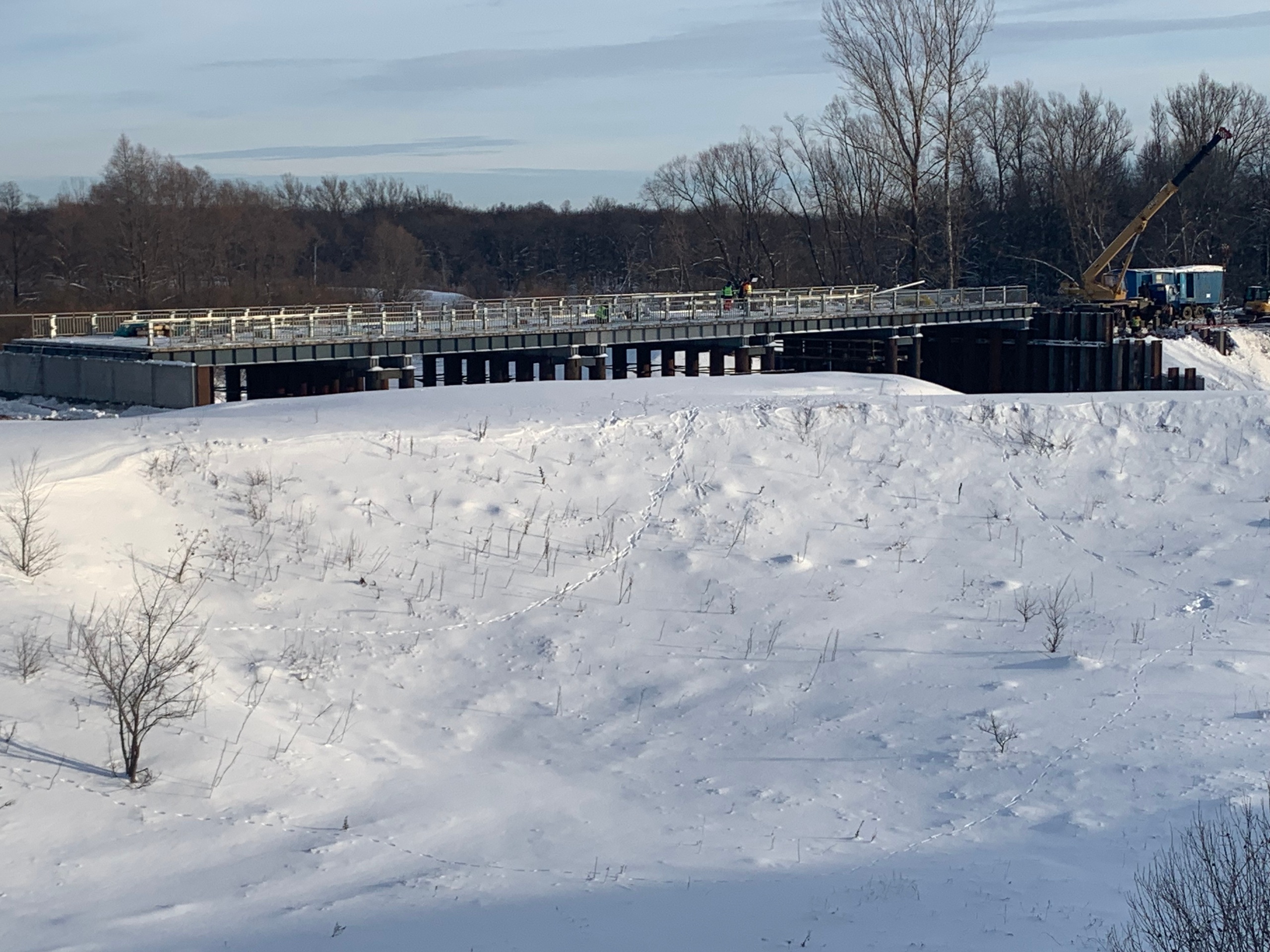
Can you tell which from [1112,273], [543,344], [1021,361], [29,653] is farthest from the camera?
[1112,273]

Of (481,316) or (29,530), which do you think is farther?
(481,316)

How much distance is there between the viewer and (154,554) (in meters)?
14.7

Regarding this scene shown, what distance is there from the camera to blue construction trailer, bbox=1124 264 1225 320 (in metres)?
54.9

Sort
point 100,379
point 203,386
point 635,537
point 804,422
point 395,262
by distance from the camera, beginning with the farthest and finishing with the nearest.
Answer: point 395,262
point 100,379
point 203,386
point 804,422
point 635,537

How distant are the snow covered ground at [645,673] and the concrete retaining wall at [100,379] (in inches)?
407

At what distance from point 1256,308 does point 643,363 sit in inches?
1154

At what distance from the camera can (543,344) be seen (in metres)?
39.8

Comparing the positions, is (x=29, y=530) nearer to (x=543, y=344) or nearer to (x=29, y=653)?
(x=29, y=653)

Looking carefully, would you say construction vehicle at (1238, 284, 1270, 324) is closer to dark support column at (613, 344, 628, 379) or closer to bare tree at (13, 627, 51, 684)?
dark support column at (613, 344, 628, 379)

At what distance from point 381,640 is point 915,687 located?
5.74 metres

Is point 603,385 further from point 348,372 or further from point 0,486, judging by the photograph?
point 348,372

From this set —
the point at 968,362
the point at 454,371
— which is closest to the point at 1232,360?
the point at 968,362

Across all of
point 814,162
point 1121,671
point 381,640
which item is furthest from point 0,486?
point 814,162

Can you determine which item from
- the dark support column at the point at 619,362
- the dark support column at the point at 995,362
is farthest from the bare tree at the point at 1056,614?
the dark support column at the point at 995,362
